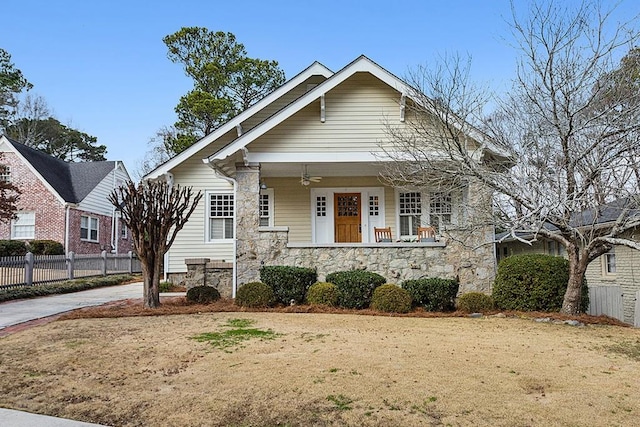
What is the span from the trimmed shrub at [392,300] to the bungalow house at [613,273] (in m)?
2.41

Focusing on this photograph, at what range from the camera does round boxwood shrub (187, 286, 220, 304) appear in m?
11.7

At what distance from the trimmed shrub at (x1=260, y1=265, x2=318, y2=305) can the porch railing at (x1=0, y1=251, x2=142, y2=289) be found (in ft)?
27.6

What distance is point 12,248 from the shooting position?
73.5 ft

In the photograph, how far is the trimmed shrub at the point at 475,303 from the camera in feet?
34.9

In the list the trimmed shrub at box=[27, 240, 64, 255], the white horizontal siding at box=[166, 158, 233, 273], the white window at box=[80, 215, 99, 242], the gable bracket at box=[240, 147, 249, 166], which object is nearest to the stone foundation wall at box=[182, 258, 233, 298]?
the white horizontal siding at box=[166, 158, 233, 273]

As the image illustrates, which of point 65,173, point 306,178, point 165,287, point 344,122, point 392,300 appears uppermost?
point 65,173

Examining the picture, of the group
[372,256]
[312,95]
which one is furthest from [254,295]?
[312,95]

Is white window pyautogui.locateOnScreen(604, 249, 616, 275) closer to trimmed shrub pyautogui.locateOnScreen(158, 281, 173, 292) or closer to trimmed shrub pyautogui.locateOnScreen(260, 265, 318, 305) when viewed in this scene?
trimmed shrub pyautogui.locateOnScreen(260, 265, 318, 305)

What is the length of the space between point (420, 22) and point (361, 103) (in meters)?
3.90

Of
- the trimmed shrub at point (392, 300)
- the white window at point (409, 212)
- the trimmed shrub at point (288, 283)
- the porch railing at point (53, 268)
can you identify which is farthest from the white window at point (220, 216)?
the trimmed shrub at point (392, 300)

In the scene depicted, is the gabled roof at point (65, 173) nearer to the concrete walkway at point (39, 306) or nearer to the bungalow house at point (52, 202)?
the bungalow house at point (52, 202)

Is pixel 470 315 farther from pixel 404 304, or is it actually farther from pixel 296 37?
pixel 296 37

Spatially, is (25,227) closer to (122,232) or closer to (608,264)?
(122,232)

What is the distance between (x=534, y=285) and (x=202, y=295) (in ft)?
24.6
